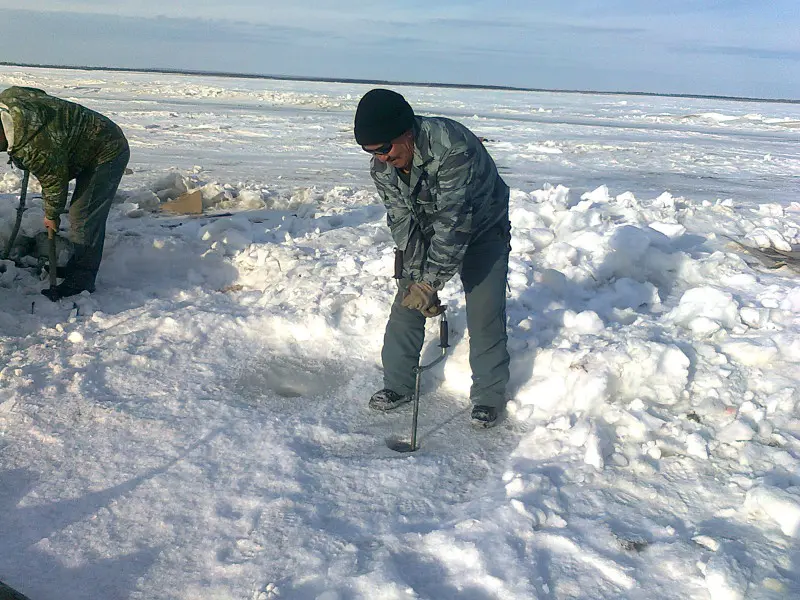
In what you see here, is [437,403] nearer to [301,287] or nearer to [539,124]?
[301,287]

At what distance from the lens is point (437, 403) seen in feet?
12.7

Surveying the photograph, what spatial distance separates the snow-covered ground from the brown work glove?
2.30 ft

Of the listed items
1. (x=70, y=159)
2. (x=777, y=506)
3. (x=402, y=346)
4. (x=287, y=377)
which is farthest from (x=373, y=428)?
(x=70, y=159)

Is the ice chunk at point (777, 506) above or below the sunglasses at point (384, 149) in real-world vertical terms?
below

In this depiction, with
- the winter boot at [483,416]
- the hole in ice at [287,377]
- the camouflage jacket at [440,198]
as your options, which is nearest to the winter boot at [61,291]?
the hole in ice at [287,377]

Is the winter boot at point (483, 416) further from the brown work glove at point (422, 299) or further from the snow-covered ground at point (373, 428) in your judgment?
the brown work glove at point (422, 299)

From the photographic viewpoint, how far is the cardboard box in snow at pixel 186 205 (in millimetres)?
7434

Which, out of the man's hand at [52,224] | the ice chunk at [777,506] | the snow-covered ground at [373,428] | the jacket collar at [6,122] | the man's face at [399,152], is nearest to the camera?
the snow-covered ground at [373,428]

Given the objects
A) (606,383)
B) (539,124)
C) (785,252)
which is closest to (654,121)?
(539,124)

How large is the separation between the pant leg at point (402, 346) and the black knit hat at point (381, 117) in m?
1.05

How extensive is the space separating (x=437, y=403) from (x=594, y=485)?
113 centimetres

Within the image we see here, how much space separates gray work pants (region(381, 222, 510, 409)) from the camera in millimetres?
3465

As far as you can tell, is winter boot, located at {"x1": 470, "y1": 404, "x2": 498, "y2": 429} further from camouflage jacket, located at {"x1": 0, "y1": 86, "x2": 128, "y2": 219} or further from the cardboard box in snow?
the cardboard box in snow

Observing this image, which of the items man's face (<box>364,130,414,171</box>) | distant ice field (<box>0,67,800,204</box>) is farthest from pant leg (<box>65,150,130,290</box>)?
distant ice field (<box>0,67,800,204</box>)
